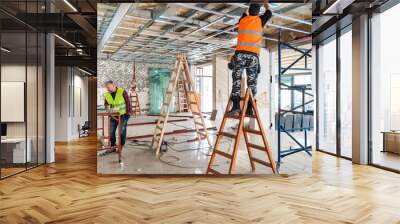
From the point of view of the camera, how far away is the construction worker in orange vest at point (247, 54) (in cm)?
484

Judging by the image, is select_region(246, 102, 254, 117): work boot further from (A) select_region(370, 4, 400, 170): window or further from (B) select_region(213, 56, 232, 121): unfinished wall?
(A) select_region(370, 4, 400, 170): window

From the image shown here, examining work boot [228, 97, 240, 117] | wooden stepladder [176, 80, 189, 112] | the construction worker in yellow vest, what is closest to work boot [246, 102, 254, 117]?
work boot [228, 97, 240, 117]

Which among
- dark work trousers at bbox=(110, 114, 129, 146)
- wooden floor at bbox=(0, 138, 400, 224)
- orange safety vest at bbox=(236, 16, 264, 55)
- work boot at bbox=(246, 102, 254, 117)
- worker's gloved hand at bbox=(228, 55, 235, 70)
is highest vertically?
orange safety vest at bbox=(236, 16, 264, 55)

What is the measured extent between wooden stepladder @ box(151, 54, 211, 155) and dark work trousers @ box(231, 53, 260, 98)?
610 mm

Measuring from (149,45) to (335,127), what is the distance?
4568mm

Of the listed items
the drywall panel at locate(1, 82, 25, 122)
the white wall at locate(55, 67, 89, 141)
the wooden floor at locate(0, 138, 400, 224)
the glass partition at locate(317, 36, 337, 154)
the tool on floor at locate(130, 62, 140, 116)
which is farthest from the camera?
the white wall at locate(55, 67, 89, 141)

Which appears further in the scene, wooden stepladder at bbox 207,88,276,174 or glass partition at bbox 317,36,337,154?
glass partition at bbox 317,36,337,154

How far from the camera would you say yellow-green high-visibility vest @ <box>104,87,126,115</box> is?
15.9 ft

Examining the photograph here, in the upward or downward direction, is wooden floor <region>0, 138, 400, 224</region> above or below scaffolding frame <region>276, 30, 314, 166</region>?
below

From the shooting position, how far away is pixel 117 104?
193 inches

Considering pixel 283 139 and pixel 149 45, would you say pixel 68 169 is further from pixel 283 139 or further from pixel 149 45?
pixel 283 139

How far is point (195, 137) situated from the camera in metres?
4.95

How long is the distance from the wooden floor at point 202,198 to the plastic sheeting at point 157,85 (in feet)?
3.57

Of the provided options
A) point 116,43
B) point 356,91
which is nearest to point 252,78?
point 116,43
